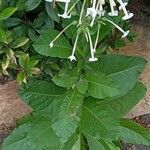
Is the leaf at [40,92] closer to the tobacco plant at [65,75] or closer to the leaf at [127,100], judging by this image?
the tobacco plant at [65,75]

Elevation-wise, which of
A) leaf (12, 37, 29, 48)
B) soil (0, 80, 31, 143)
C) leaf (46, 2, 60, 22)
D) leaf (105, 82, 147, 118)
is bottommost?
soil (0, 80, 31, 143)

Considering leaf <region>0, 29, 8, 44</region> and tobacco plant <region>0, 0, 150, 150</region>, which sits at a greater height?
leaf <region>0, 29, 8, 44</region>

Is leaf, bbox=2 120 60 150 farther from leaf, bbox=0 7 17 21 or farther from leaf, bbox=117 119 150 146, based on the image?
leaf, bbox=0 7 17 21

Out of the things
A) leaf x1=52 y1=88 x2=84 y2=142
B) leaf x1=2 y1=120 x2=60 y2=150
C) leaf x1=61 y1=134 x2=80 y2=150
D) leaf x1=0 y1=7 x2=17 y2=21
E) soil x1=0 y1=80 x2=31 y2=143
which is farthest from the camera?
soil x1=0 y1=80 x2=31 y2=143

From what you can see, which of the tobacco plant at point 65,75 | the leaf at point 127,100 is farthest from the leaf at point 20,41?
the leaf at point 127,100

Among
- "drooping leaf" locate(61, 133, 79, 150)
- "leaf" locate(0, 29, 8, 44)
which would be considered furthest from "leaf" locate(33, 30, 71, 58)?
"drooping leaf" locate(61, 133, 79, 150)

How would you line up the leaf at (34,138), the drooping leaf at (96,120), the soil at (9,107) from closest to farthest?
the drooping leaf at (96,120) → the leaf at (34,138) → the soil at (9,107)

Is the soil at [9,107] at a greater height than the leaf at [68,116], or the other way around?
the leaf at [68,116]
